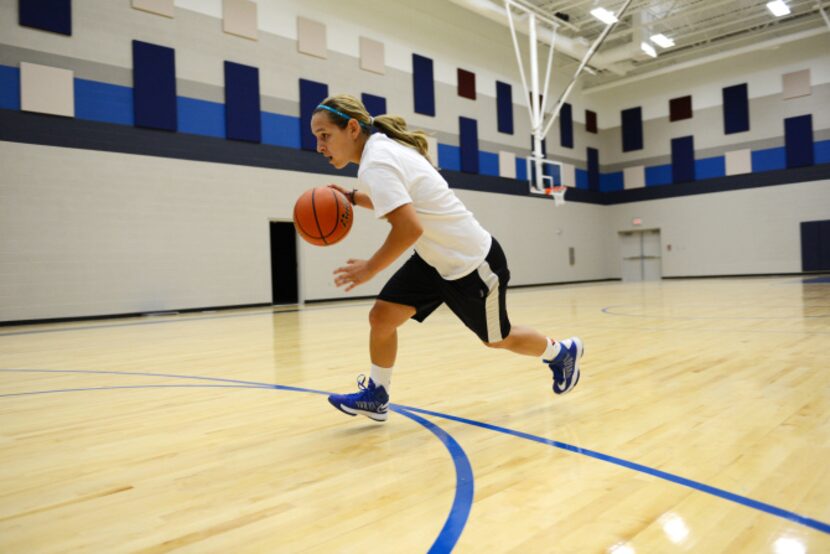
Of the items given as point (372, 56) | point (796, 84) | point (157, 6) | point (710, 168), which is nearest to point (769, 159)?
point (710, 168)

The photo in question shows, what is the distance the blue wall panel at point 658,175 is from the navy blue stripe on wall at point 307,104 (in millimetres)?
11477

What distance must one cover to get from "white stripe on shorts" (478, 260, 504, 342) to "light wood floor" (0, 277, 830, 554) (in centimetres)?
38

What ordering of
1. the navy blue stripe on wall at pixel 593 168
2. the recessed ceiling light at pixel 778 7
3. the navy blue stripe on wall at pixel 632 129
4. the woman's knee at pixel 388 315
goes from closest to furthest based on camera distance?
the woman's knee at pixel 388 315
the recessed ceiling light at pixel 778 7
the navy blue stripe on wall at pixel 632 129
the navy blue stripe on wall at pixel 593 168

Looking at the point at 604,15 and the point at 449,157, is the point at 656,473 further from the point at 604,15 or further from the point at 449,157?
the point at 604,15

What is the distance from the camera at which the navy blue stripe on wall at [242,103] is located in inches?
420

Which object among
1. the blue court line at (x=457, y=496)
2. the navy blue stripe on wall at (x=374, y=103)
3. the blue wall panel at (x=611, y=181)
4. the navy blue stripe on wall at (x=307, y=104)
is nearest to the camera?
the blue court line at (x=457, y=496)

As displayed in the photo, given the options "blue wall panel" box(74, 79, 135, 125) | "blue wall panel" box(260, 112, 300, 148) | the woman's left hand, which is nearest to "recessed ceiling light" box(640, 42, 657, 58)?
"blue wall panel" box(260, 112, 300, 148)

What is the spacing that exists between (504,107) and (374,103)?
464 cm

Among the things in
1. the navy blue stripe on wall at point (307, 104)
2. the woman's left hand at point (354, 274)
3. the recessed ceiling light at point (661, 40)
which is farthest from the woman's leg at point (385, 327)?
the recessed ceiling light at point (661, 40)

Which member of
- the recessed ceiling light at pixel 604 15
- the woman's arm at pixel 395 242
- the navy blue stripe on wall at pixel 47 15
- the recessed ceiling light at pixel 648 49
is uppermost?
the recessed ceiling light at pixel 648 49

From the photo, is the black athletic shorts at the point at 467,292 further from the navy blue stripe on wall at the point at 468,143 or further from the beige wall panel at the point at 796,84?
the beige wall panel at the point at 796,84

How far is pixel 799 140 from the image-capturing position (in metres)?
16.1

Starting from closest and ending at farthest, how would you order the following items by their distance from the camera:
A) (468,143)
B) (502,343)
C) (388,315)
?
(388,315), (502,343), (468,143)

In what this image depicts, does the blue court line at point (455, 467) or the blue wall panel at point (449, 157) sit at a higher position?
the blue wall panel at point (449, 157)
